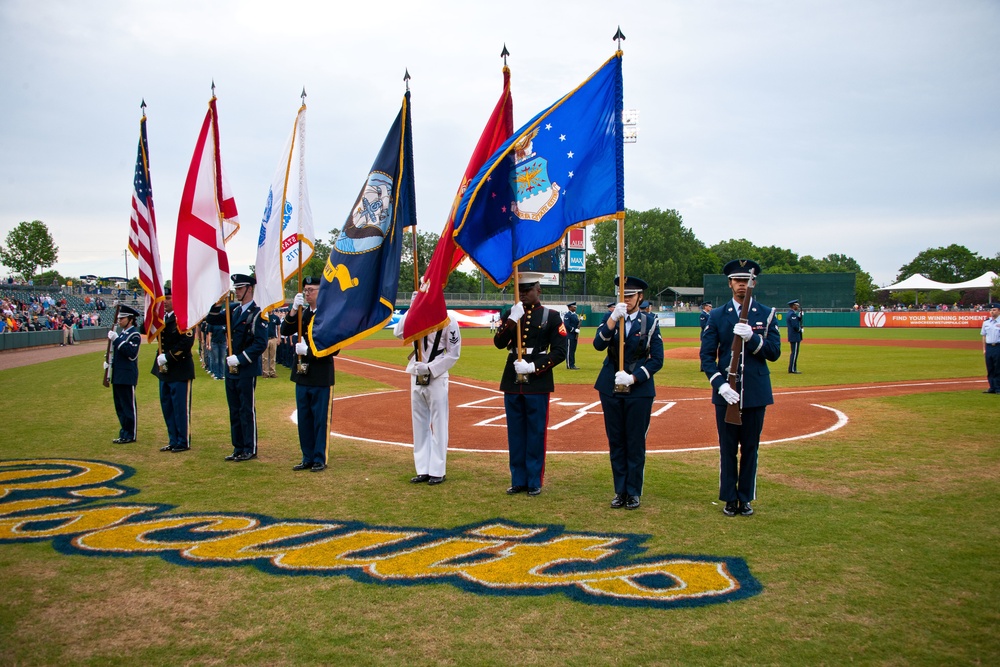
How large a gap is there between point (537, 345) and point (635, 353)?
3.53 ft

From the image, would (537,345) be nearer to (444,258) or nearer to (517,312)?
(517,312)

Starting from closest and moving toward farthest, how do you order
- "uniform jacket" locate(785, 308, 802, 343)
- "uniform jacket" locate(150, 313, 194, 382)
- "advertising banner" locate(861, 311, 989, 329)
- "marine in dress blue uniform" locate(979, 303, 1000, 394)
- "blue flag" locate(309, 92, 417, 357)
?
"blue flag" locate(309, 92, 417, 357) < "uniform jacket" locate(150, 313, 194, 382) < "marine in dress blue uniform" locate(979, 303, 1000, 394) < "uniform jacket" locate(785, 308, 802, 343) < "advertising banner" locate(861, 311, 989, 329)

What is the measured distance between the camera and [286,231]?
967 centimetres

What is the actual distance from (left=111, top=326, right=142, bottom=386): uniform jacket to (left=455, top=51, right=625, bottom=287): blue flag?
6055mm

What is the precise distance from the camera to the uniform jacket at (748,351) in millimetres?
6512

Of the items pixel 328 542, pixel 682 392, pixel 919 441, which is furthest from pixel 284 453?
pixel 682 392

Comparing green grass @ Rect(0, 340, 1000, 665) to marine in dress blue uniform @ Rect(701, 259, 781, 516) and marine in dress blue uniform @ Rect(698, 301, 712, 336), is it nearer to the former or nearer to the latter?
marine in dress blue uniform @ Rect(701, 259, 781, 516)

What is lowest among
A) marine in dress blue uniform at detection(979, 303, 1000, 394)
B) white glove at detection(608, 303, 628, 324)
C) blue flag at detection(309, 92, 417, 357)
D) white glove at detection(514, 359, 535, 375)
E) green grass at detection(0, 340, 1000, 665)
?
green grass at detection(0, 340, 1000, 665)

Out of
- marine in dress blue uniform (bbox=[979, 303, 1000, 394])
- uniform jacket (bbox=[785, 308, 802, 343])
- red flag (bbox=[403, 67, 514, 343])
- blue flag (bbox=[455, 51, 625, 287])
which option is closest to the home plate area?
marine in dress blue uniform (bbox=[979, 303, 1000, 394])

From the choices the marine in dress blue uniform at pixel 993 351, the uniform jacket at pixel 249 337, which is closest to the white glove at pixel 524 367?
the uniform jacket at pixel 249 337

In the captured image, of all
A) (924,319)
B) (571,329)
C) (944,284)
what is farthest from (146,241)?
(944,284)

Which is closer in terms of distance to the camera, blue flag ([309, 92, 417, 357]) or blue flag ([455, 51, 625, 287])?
blue flag ([455, 51, 625, 287])

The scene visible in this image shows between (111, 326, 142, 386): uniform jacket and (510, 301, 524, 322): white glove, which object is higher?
(510, 301, 524, 322): white glove

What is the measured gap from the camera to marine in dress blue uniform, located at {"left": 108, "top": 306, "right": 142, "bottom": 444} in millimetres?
10344
